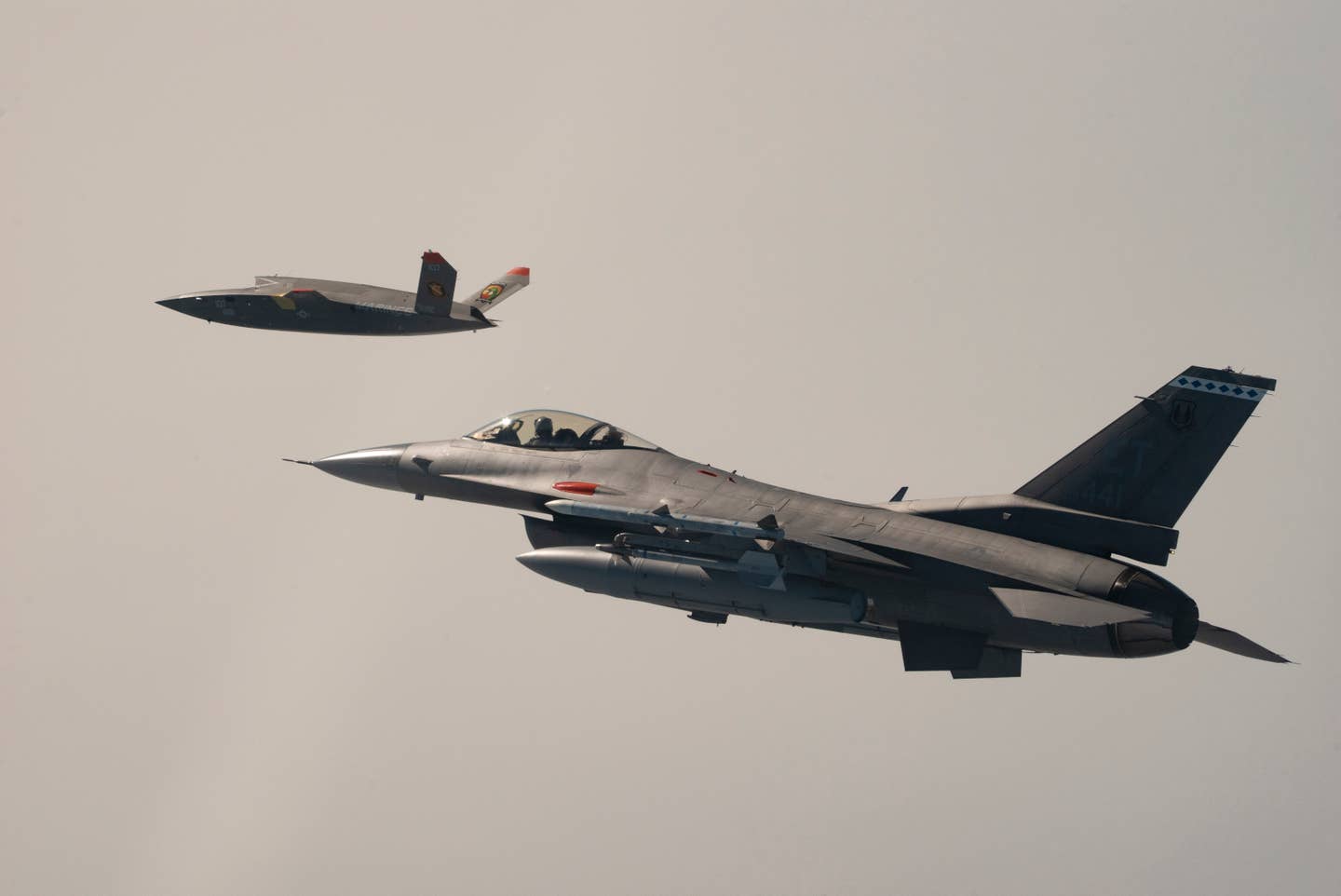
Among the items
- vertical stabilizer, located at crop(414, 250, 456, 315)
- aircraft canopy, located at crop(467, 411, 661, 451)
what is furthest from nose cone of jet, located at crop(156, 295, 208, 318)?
aircraft canopy, located at crop(467, 411, 661, 451)

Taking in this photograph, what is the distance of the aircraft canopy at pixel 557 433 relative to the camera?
110 feet

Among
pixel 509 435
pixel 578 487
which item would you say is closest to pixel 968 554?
pixel 578 487

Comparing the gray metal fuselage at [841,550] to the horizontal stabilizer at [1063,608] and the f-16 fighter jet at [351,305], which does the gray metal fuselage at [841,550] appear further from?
the f-16 fighter jet at [351,305]

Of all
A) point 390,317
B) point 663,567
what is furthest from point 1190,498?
point 390,317

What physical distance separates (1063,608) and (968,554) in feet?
8.03

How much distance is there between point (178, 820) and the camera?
264 feet

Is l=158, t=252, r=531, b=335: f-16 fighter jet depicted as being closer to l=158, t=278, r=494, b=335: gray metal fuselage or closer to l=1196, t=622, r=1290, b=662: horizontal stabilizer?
l=158, t=278, r=494, b=335: gray metal fuselage

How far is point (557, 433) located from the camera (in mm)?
33875

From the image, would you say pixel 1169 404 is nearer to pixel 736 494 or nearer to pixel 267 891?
pixel 736 494

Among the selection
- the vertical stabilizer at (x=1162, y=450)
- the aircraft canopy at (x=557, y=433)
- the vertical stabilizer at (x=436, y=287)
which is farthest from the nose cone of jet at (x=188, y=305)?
the vertical stabilizer at (x=1162, y=450)

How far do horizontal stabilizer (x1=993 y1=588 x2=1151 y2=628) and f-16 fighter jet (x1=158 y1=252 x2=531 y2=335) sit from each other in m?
16.3

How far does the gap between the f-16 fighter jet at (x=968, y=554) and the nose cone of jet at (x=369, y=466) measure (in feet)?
15.6

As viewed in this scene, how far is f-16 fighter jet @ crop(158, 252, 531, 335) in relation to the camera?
39.4 metres

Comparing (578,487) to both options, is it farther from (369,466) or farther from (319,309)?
(319,309)
